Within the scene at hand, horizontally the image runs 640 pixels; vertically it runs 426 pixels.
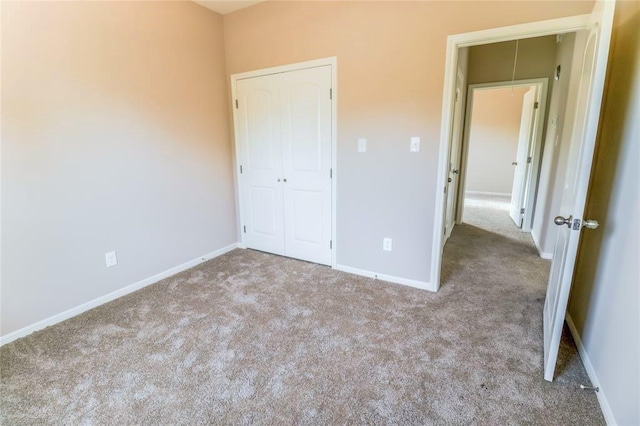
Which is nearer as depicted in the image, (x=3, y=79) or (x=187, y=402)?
(x=187, y=402)

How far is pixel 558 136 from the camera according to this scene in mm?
3281

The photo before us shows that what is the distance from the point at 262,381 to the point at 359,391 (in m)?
0.51

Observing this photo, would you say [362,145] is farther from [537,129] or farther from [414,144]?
[537,129]

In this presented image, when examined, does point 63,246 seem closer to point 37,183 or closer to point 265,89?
point 37,183

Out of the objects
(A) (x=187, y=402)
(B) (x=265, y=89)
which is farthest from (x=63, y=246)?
(B) (x=265, y=89)

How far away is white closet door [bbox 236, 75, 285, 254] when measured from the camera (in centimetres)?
308

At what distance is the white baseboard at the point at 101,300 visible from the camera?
2.00 metres

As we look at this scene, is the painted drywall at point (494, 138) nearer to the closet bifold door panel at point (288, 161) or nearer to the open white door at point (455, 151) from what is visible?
the open white door at point (455, 151)

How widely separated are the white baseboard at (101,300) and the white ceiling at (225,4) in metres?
2.48

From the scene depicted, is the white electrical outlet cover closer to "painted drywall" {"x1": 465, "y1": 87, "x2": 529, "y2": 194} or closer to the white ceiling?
the white ceiling

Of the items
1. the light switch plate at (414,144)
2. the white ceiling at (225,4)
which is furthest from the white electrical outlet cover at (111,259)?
the light switch plate at (414,144)

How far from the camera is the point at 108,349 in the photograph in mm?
1877

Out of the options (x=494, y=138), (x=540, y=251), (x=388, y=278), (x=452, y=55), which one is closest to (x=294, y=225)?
(x=388, y=278)

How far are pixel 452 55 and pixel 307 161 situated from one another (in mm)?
1477
